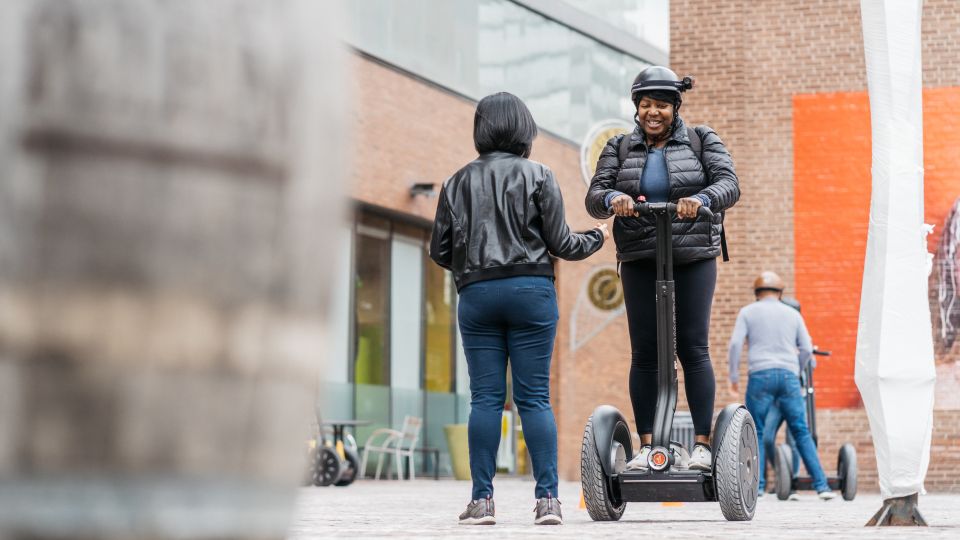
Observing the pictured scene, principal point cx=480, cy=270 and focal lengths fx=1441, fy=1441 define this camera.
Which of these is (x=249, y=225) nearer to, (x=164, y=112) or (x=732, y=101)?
(x=164, y=112)

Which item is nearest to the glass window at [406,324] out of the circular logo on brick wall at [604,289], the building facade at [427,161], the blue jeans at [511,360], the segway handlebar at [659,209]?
the building facade at [427,161]

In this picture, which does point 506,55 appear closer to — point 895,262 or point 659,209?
point 659,209

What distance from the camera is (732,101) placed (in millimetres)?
18125

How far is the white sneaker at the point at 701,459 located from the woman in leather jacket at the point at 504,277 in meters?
0.69

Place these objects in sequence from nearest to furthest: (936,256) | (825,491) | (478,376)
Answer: (478,376) < (825,491) < (936,256)

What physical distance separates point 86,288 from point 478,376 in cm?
542

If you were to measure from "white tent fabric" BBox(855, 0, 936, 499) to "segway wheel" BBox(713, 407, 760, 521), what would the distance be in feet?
2.23

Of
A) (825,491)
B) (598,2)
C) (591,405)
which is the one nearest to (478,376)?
(825,491)

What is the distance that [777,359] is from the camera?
1270 centimetres

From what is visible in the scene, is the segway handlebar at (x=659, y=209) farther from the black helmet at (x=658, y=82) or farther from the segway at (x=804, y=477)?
the segway at (x=804, y=477)

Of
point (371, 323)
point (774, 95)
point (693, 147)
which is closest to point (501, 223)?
point (693, 147)

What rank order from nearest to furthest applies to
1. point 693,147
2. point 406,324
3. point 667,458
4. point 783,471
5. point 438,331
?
point 667,458
point 693,147
point 783,471
point 406,324
point 438,331

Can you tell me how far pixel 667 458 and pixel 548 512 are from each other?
705 millimetres

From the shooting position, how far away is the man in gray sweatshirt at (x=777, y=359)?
41.7 ft
